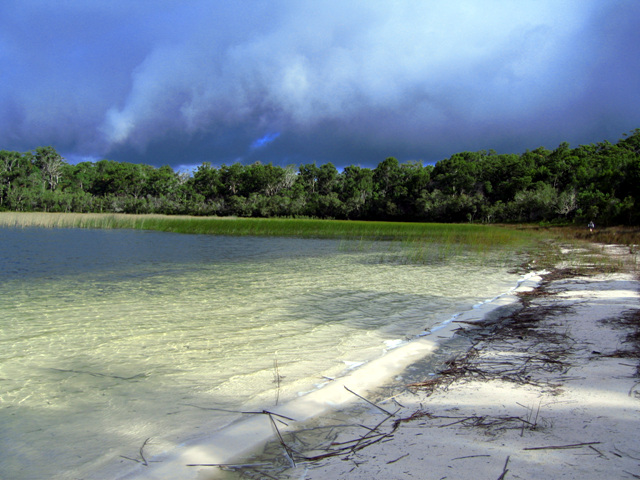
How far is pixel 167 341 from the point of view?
18.2ft

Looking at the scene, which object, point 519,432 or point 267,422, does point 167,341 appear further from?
point 519,432

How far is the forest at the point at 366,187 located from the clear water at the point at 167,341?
3278 centimetres

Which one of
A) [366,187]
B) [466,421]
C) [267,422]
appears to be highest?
[366,187]

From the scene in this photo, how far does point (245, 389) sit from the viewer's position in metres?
3.97

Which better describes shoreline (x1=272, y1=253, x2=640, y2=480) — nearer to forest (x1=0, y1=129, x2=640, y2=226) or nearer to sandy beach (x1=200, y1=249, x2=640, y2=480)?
sandy beach (x1=200, y1=249, x2=640, y2=480)

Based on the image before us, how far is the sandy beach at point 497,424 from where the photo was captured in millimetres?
2174

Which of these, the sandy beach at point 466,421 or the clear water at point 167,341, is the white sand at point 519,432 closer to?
the sandy beach at point 466,421

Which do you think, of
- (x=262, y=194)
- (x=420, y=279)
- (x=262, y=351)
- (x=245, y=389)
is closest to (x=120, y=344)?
(x=262, y=351)

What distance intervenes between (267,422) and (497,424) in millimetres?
1660

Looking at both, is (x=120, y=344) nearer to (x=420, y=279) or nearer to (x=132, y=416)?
(x=132, y=416)

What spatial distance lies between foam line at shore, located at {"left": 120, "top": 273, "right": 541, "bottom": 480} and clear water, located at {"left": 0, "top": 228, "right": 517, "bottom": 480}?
0.21m

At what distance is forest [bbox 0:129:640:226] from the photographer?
164 ft

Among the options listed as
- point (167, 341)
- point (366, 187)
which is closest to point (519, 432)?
point (167, 341)

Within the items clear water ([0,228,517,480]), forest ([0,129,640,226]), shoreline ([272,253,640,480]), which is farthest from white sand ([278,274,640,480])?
forest ([0,129,640,226])
